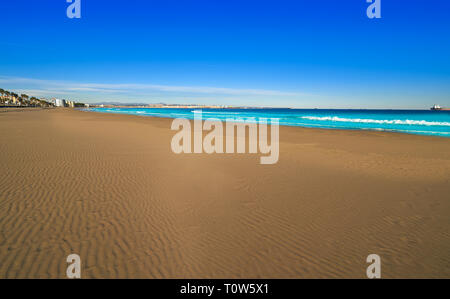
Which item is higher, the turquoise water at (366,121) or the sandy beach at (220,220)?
the turquoise water at (366,121)

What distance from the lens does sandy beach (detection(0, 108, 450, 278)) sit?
3.65m

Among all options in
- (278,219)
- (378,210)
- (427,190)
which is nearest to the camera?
(278,219)

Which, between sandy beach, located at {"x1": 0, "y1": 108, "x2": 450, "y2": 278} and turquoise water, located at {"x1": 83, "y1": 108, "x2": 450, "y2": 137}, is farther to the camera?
turquoise water, located at {"x1": 83, "y1": 108, "x2": 450, "y2": 137}

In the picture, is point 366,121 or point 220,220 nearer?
point 220,220

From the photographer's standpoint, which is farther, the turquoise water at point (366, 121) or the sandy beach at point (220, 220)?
the turquoise water at point (366, 121)

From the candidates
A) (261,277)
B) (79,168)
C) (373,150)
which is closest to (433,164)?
(373,150)

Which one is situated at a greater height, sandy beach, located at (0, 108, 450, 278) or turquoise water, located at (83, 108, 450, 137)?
turquoise water, located at (83, 108, 450, 137)

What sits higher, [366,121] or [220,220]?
[366,121]

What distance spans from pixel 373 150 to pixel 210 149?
984 centimetres

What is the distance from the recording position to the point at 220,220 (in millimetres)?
5090

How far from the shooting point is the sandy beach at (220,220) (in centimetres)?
365
